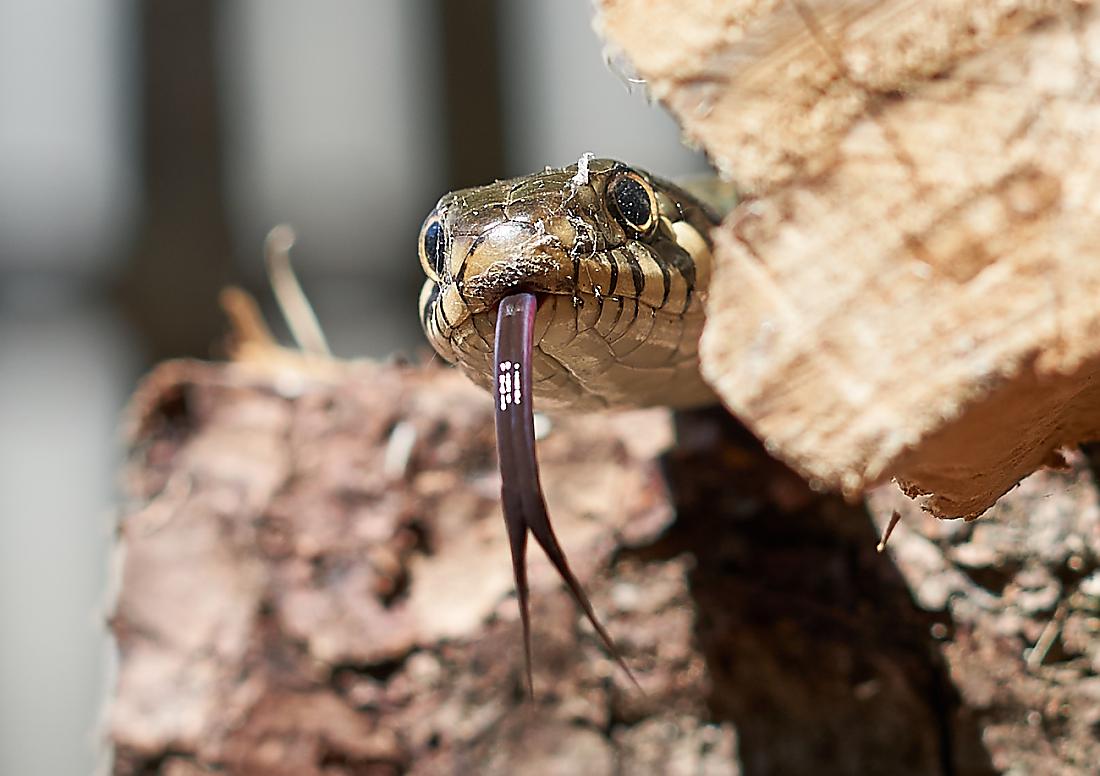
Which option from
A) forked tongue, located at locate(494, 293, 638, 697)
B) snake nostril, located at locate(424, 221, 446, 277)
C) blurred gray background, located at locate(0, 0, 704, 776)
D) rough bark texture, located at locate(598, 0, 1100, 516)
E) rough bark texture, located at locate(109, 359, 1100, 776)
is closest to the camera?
rough bark texture, located at locate(598, 0, 1100, 516)

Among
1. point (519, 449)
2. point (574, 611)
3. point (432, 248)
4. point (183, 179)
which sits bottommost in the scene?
point (574, 611)

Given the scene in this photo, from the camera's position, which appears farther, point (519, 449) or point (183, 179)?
point (183, 179)

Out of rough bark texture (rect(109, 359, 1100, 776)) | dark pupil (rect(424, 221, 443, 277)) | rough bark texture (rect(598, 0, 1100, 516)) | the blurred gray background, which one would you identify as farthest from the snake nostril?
the blurred gray background

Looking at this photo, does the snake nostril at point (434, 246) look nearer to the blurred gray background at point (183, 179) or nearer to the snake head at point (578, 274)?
the snake head at point (578, 274)

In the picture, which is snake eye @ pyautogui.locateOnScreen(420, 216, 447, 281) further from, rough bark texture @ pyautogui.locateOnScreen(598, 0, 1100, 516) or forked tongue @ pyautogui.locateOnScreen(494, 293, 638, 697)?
rough bark texture @ pyautogui.locateOnScreen(598, 0, 1100, 516)

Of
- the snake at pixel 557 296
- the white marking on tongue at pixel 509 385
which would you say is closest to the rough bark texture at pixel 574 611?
the snake at pixel 557 296

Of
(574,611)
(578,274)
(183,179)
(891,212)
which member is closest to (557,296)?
(578,274)

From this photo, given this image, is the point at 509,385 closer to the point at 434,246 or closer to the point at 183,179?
the point at 434,246

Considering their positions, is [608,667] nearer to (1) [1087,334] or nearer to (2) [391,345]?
(1) [1087,334]
